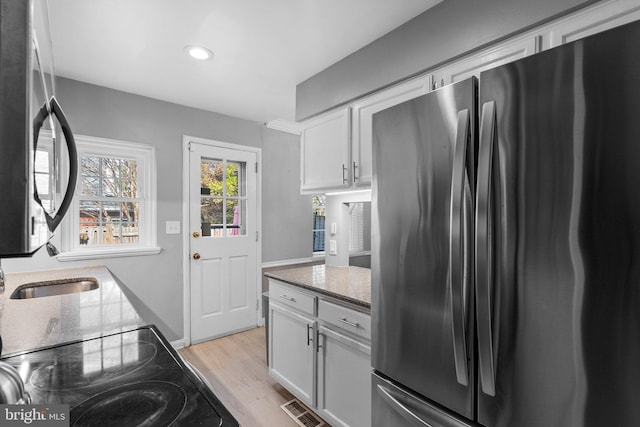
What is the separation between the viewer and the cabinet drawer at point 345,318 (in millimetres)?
1604

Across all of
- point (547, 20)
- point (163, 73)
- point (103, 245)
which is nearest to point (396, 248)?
point (547, 20)

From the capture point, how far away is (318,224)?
427 cm

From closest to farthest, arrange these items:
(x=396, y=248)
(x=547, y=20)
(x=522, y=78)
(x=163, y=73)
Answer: (x=522, y=78) < (x=396, y=248) < (x=547, y=20) < (x=163, y=73)

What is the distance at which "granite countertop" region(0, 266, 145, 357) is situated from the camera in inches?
42.9

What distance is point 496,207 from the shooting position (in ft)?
2.94

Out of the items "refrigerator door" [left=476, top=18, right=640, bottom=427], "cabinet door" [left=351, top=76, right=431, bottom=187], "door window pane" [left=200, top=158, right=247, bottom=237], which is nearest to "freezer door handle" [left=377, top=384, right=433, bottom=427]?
"refrigerator door" [left=476, top=18, right=640, bottom=427]

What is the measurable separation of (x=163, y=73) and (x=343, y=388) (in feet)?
8.62

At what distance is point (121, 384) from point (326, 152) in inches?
75.0

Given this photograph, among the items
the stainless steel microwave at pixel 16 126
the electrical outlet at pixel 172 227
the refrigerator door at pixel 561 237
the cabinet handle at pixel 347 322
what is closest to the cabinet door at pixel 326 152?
the cabinet handle at pixel 347 322

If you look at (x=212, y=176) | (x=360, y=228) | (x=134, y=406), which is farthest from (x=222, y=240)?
(x=134, y=406)

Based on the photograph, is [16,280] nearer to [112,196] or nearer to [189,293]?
[112,196]

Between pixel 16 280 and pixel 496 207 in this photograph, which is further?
pixel 16 280

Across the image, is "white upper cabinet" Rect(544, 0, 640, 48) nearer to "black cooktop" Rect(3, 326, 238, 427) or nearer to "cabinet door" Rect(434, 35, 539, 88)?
"cabinet door" Rect(434, 35, 539, 88)

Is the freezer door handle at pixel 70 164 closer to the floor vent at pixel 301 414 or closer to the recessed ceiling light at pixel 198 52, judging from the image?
the recessed ceiling light at pixel 198 52
